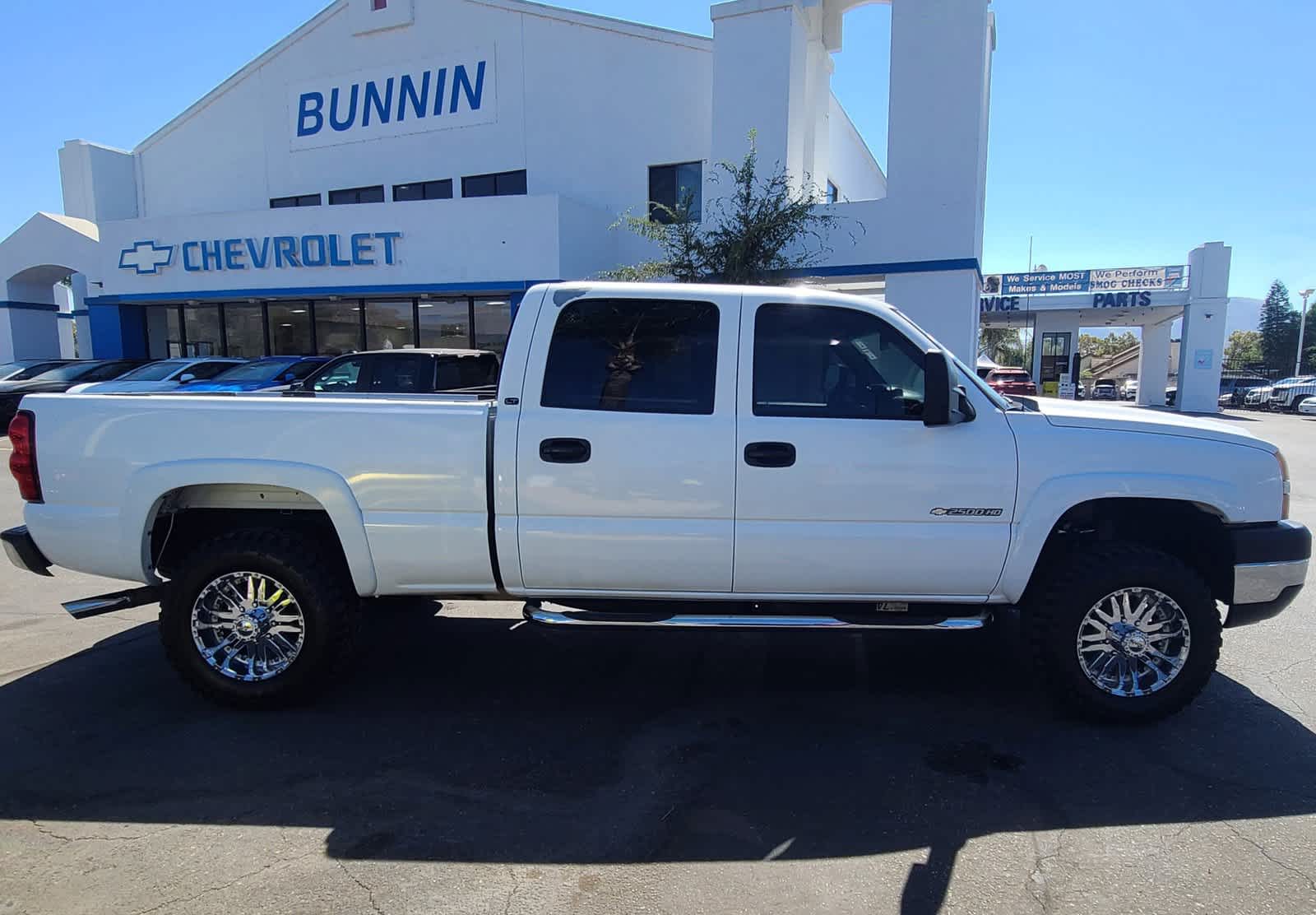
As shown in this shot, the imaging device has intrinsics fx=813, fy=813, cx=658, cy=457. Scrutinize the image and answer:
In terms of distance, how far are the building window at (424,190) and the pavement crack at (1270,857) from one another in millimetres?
21032

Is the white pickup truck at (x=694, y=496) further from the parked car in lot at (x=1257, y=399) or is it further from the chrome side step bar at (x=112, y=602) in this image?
the parked car in lot at (x=1257, y=399)

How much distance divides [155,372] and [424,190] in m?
8.49

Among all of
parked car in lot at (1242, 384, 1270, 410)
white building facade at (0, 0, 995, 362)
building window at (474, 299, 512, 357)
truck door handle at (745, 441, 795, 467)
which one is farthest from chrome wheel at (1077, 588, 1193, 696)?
parked car in lot at (1242, 384, 1270, 410)

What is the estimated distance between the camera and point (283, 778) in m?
3.57

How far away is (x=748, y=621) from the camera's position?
3918mm

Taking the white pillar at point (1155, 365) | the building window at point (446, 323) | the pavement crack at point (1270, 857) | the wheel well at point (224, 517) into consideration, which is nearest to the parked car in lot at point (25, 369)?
the building window at point (446, 323)

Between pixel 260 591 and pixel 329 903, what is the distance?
1951 millimetres

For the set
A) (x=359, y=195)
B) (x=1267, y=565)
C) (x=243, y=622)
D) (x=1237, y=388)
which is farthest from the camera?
(x=1237, y=388)

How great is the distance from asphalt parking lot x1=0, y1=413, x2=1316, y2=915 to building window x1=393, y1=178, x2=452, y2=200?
18046 millimetres

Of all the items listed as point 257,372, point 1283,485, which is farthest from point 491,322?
point 1283,485

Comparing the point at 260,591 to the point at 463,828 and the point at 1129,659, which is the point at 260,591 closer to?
the point at 463,828

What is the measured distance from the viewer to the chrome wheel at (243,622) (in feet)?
13.8

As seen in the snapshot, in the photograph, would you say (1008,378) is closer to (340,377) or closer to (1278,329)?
(340,377)

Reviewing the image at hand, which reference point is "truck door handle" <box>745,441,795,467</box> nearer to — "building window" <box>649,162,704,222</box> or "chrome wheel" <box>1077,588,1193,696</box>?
"chrome wheel" <box>1077,588,1193,696</box>
